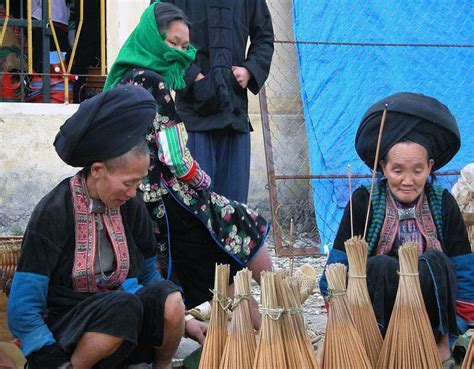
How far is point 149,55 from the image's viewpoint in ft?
14.1

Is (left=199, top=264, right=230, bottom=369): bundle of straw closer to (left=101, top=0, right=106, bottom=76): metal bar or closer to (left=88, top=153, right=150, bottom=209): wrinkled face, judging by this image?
(left=88, top=153, right=150, bottom=209): wrinkled face

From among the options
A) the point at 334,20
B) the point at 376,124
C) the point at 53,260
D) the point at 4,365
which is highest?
the point at 334,20

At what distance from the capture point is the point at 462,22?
735 centimetres

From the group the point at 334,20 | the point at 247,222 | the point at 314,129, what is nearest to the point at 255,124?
the point at 314,129

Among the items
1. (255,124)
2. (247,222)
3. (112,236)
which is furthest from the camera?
(255,124)

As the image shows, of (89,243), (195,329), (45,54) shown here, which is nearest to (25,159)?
(45,54)

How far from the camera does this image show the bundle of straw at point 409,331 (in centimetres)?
312

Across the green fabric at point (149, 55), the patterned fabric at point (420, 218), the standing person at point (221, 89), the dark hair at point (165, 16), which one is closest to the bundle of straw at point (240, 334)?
the patterned fabric at point (420, 218)

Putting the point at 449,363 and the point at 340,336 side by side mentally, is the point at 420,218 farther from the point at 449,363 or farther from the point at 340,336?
the point at 340,336

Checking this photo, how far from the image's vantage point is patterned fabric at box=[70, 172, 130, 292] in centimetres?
337

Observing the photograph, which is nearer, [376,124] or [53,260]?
[53,260]

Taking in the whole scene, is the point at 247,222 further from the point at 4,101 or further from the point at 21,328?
the point at 4,101

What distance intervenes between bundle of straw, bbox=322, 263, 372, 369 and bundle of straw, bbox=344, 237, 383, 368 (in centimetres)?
19

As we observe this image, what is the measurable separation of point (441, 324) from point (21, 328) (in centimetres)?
162
